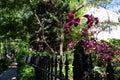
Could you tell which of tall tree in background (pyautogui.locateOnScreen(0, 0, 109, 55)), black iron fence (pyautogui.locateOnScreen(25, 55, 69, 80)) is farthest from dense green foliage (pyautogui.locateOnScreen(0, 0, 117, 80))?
black iron fence (pyautogui.locateOnScreen(25, 55, 69, 80))

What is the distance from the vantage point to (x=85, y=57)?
3.82m

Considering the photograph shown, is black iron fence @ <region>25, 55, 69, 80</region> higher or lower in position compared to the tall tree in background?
lower

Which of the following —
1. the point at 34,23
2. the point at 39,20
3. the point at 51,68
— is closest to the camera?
the point at 51,68

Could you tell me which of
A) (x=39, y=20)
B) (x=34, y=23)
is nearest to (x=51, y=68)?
(x=39, y=20)

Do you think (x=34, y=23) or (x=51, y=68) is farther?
(x=34, y=23)

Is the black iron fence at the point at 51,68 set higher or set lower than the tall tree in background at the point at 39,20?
lower

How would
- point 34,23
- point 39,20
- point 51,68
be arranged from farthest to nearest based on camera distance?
point 34,23 → point 39,20 → point 51,68

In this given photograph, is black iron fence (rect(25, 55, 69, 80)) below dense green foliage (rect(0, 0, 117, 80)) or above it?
below

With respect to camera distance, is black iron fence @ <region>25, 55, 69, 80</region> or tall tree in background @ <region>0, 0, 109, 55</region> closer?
black iron fence @ <region>25, 55, 69, 80</region>

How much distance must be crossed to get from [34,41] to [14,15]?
198 centimetres

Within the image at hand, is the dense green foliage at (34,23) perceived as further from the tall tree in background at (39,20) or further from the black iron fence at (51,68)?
the black iron fence at (51,68)

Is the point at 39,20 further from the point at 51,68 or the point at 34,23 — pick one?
the point at 51,68

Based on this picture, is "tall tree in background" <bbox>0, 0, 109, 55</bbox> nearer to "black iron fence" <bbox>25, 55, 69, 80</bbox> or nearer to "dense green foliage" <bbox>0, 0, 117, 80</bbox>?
"dense green foliage" <bbox>0, 0, 117, 80</bbox>

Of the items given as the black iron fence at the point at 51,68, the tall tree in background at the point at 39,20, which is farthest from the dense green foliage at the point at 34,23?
the black iron fence at the point at 51,68
